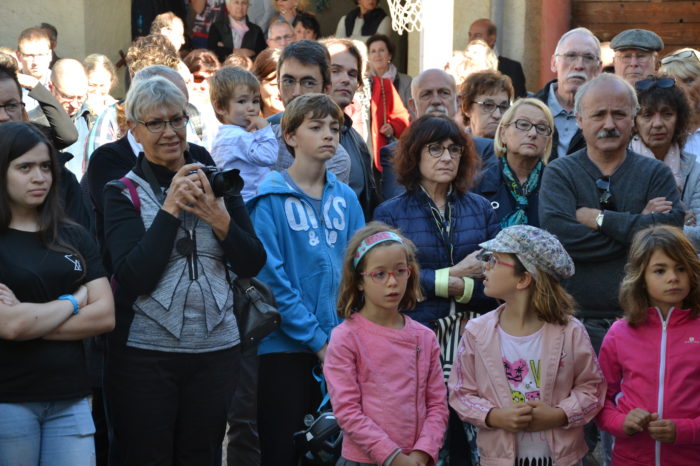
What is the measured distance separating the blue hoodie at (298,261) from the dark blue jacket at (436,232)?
346 mm

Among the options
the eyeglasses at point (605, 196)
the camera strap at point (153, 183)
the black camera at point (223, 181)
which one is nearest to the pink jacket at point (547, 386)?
the eyeglasses at point (605, 196)

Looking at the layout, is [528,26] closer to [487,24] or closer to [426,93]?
[487,24]

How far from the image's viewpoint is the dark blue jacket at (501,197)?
5633mm

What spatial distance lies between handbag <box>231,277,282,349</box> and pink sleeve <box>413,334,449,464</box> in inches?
27.7

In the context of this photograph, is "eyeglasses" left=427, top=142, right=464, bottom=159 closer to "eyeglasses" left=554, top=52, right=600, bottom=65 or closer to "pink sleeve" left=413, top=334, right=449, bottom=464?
"pink sleeve" left=413, top=334, right=449, bottom=464

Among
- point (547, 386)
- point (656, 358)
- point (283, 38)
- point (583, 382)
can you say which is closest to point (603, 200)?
point (656, 358)

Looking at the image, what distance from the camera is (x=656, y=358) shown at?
14.9 ft

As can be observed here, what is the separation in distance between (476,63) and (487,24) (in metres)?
1.88

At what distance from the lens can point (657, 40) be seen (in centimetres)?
721

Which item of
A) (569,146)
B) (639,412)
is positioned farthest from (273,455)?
(569,146)

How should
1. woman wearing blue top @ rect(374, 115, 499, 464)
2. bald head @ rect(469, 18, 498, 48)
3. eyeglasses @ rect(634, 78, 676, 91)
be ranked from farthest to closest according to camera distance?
bald head @ rect(469, 18, 498, 48), eyeglasses @ rect(634, 78, 676, 91), woman wearing blue top @ rect(374, 115, 499, 464)

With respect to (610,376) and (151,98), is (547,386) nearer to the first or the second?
(610,376)

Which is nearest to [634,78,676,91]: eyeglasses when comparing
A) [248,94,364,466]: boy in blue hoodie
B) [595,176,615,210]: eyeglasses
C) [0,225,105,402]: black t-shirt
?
[595,176,615,210]: eyeglasses

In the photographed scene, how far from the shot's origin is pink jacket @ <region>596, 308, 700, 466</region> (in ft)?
14.7
